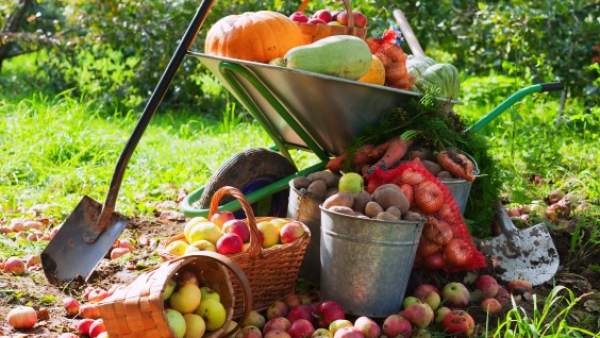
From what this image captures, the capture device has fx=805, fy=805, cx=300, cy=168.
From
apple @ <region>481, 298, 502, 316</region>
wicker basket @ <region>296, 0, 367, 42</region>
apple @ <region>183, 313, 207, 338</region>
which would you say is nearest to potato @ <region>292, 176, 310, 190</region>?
wicker basket @ <region>296, 0, 367, 42</region>

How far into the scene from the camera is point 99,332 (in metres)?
2.78

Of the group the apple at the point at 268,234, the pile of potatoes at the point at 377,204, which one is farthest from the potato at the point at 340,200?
the apple at the point at 268,234

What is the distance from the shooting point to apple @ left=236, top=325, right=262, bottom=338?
2.73m

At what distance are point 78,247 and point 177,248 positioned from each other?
0.82m

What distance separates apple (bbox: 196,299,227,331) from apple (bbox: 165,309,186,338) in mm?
112

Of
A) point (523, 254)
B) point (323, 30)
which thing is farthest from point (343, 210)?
point (323, 30)

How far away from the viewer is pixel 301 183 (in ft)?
11.1

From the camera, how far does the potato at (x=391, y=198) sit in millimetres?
2984

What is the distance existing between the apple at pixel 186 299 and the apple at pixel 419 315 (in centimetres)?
77

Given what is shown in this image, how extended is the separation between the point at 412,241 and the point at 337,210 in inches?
11.6

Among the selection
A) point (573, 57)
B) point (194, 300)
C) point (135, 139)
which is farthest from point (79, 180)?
point (573, 57)

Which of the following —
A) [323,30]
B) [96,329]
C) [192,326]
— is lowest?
[96,329]

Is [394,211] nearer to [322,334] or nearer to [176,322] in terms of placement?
[322,334]

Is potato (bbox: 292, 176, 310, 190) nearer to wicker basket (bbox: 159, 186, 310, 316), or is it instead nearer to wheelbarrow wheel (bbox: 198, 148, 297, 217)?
wicker basket (bbox: 159, 186, 310, 316)
